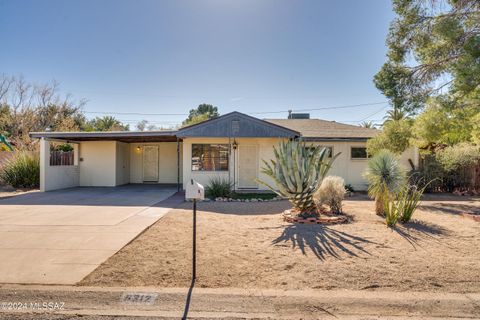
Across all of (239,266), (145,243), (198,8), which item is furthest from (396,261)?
(198,8)

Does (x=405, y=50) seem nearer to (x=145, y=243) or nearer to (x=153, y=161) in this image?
(x=145, y=243)

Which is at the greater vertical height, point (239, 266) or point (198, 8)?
point (198, 8)

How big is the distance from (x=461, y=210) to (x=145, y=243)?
31.8ft

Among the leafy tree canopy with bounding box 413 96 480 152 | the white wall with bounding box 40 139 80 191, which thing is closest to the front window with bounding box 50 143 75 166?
the white wall with bounding box 40 139 80 191

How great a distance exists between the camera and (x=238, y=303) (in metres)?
3.12

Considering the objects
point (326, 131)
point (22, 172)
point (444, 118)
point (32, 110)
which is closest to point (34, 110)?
point (32, 110)

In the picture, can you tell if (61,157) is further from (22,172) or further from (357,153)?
(357,153)

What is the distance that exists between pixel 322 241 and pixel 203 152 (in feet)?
30.7

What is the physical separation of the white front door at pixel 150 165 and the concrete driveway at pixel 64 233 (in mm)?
6991

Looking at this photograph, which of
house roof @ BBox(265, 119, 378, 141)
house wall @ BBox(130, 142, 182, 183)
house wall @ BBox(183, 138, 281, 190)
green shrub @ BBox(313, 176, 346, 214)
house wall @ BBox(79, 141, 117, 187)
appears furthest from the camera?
house wall @ BBox(130, 142, 182, 183)

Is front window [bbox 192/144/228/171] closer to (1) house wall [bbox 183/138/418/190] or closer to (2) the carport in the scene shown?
(1) house wall [bbox 183/138/418/190]

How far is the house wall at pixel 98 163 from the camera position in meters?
15.2

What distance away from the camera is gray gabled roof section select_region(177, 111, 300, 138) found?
1243 centimetres

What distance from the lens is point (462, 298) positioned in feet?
10.6
